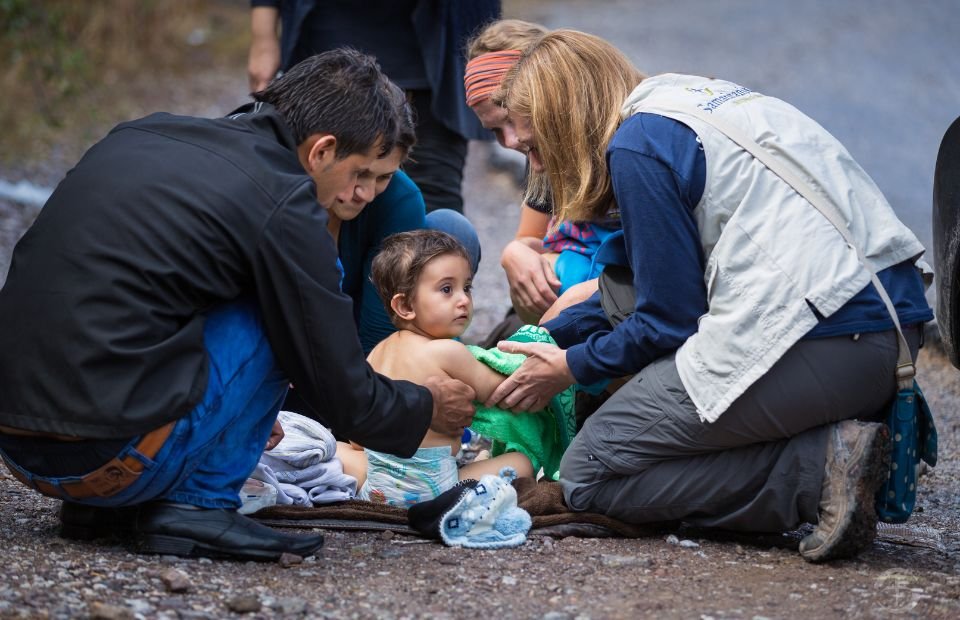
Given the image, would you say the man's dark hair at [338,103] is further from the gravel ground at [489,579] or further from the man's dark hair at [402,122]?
the gravel ground at [489,579]

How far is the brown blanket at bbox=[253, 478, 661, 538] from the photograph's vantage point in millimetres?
3010

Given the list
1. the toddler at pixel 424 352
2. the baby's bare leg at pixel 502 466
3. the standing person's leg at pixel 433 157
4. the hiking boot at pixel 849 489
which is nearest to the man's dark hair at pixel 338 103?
the toddler at pixel 424 352

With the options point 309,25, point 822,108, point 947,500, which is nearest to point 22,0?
point 309,25

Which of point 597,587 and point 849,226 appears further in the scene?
point 849,226

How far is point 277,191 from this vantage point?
2.59m

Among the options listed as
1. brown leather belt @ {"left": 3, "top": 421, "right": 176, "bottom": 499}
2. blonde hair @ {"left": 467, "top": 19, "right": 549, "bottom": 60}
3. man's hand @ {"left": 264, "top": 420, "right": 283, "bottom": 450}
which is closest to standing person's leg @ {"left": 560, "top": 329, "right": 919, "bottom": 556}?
man's hand @ {"left": 264, "top": 420, "right": 283, "bottom": 450}

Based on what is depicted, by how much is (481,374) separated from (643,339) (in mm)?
565

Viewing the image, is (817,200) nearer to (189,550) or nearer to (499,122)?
(499,122)

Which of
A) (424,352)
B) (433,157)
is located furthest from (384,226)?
(433,157)

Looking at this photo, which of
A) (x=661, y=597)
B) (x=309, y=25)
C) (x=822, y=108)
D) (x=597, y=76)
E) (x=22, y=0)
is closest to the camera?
(x=661, y=597)

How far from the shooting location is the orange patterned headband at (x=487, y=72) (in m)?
3.75

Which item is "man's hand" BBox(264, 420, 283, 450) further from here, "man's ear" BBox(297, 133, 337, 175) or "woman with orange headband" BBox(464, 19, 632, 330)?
"woman with orange headband" BBox(464, 19, 632, 330)

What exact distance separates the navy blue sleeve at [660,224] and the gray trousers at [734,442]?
0.12 metres

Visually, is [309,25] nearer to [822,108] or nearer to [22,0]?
[22,0]
